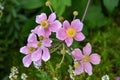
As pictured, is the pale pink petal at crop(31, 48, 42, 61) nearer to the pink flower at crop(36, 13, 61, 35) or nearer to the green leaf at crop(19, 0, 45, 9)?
the pink flower at crop(36, 13, 61, 35)

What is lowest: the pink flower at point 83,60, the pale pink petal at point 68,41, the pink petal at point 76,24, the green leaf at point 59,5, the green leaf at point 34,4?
A: the pink flower at point 83,60

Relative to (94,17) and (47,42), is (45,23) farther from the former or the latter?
(94,17)

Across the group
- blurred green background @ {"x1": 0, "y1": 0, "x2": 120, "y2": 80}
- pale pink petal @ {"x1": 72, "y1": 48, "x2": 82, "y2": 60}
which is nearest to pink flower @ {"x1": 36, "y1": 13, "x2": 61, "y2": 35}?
pale pink petal @ {"x1": 72, "y1": 48, "x2": 82, "y2": 60}

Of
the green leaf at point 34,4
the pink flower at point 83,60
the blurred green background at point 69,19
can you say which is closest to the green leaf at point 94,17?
the blurred green background at point 69,19

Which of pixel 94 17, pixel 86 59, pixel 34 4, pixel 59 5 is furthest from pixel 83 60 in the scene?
pixel 94 17

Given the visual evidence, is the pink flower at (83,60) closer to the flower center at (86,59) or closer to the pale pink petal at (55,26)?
the flower center at (86,59)

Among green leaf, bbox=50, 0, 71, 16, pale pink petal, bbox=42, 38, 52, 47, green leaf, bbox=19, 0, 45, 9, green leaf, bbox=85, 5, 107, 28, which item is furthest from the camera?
green leaf, bbox=85, 5, 107, 28

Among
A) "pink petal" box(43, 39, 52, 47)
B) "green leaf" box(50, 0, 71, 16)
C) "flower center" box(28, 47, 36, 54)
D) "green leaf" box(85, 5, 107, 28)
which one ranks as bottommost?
"pink petal" box(43, 39, 52, 47)

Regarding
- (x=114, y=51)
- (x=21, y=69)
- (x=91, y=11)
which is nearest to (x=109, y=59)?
(x=114, y=51)
